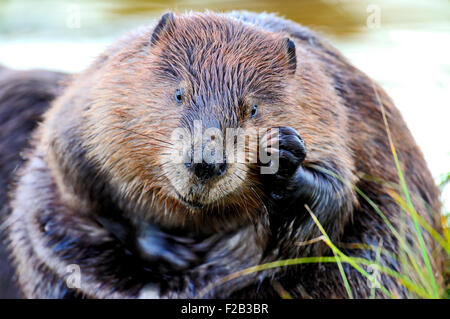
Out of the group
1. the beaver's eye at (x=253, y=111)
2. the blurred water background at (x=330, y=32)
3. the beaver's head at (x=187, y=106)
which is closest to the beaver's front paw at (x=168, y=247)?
the beaver's head at (x=187, y=106)

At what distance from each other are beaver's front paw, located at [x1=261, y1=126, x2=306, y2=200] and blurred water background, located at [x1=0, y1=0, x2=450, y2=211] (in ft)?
7.90

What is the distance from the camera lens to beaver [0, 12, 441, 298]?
7.36 feet

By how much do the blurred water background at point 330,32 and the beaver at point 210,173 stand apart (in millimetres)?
1928

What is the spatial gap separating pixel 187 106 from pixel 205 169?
0.30 m

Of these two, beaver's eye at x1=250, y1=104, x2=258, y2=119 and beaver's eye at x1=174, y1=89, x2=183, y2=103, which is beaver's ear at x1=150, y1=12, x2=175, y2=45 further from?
beaver's eye at x1=250, y1=104, x2=258, y2=119

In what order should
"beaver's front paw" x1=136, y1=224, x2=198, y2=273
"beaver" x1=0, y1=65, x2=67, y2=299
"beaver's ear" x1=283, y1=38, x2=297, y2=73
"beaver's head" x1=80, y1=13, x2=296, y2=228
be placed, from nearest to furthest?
"beaver's head" x1=80, y1=13, x2=296, y2=228
"beaver's ear" x1=283, y1=38, x2=297, y2=73
"beaver's front paw" x1=136, y1=224, x2=198, y2=273
"beaver" x1=0, y1=65, x2=67, y2=299

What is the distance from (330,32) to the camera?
5.95 m

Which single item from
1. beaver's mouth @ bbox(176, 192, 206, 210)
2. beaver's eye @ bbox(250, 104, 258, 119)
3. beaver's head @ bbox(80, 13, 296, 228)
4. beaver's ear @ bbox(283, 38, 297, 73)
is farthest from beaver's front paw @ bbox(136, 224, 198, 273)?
beaver's ear @ bbox(283, 38, 297, 73)

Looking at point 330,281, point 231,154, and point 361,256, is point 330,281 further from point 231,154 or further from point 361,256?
point 231,154

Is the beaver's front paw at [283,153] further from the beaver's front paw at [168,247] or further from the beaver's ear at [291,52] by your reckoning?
the beaver's front paw at [168,247]

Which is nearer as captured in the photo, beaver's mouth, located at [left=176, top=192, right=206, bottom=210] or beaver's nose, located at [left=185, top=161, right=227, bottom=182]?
beaver's nose, located at [left=185, top=161, right=227, bottom=182]

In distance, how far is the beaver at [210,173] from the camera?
224 centimetres

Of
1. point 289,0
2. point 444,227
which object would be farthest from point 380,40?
point 444,227

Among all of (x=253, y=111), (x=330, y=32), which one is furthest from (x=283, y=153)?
(x=330, y=32)
